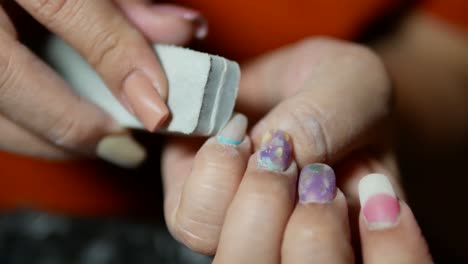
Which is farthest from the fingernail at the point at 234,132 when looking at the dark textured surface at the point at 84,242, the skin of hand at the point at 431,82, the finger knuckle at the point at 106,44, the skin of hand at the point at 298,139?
the skin of hand at the point at 431,82

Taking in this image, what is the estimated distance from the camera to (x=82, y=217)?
2.46 feet

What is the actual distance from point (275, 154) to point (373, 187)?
0.07 meters

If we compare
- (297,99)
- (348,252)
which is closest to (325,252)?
(348,252)

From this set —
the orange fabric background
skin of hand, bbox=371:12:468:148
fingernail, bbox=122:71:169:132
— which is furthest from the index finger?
skin of hand, bbox=371:12:468:148

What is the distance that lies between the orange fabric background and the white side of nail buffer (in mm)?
375

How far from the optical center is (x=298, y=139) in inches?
15.8

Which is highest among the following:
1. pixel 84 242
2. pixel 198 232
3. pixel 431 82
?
pixel 198 232

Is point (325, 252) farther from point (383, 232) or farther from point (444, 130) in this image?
point (444, 130)

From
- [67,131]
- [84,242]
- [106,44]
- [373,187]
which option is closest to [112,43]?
[106,44]

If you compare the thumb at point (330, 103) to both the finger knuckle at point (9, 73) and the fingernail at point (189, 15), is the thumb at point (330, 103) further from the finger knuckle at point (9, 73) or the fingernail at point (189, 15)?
the finger knuckle at point (9, 73)

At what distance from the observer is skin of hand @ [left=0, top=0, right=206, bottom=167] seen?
43 centimetres

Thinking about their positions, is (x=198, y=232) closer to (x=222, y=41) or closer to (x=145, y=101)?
(x=145, y=101)

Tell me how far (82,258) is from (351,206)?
1.28 feet

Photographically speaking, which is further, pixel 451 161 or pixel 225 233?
pixel 451 161
